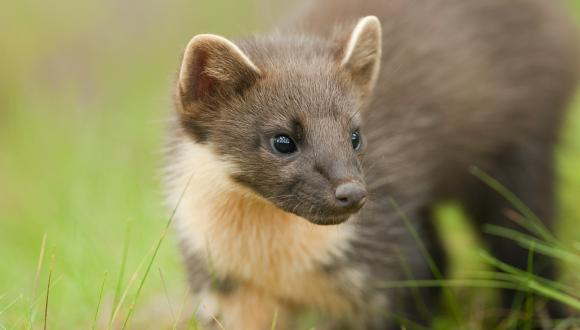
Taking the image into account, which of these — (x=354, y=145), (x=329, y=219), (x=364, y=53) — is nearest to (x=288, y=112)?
(x=354, y=145)

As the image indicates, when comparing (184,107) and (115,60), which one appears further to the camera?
(115,60)

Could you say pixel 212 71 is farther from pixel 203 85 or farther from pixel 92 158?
pixel 92 158

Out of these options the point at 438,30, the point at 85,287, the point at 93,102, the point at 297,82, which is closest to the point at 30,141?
the point at 93,102

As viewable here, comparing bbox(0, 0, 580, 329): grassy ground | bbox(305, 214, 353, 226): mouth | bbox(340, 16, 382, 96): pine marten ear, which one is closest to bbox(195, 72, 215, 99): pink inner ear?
bbox(0, 0, 580, 329): grassy ground

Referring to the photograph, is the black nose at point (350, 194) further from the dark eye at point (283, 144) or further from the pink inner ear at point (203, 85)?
the pink inner ear at point (203, 85)

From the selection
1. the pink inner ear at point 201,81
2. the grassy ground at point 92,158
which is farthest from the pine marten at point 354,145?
the grassy ground at point 92,158

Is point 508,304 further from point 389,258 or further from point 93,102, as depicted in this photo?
point 93,102

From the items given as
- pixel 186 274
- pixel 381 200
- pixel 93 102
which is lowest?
pixel 93 102
